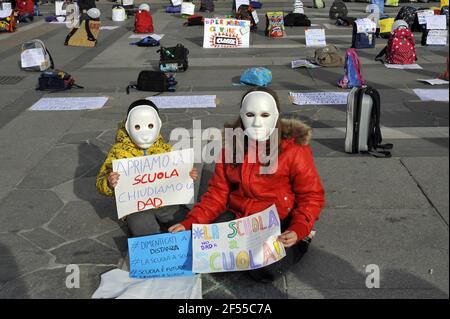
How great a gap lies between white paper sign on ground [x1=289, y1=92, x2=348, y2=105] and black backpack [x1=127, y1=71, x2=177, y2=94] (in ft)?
7.19

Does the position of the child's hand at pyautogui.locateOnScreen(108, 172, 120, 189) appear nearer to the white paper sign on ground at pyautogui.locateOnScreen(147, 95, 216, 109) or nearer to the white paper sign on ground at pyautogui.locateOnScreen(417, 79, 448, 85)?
the white paper sign on ground at pyautogui.locateOnScreen(147, 95, 216, 109)

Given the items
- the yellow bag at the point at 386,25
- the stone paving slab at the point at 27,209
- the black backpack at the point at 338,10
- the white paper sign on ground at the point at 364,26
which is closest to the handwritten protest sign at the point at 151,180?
the stone paving slab at the point at 27,209

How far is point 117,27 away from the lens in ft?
61.9

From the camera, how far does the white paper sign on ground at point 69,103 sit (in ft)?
28.4

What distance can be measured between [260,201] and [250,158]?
1.06 ft

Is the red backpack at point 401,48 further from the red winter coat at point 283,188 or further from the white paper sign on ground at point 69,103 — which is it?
the red winter coat at point 283,188

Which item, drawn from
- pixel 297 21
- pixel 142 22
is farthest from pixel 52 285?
pixel 297 21

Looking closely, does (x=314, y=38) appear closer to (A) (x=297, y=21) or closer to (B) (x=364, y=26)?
(B) (x=364, y=26)

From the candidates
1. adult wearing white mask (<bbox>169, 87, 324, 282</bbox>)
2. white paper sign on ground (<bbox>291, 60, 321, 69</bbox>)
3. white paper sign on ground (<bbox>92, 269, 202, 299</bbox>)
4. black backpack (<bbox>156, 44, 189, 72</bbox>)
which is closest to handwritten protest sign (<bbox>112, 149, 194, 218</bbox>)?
adult wearing white mask (<bbox>169, 87, 324, 282</bbox>)

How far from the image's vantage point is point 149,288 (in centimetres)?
355

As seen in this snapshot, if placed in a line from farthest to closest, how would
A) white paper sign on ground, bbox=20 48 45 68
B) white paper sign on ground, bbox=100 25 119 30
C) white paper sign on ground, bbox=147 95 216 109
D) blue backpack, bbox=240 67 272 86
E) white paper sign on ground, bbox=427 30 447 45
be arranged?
1. white paper sign on ground, bbox=100 25 119 30
2. white paper sign on ground, bbox=427 30 447 45
3. white paper sign on ground, bbox=20 48 45 68
4. blue backpack, bbox=240 67 272 86
5. white paper sign on ground, bbox=147 95 216 109

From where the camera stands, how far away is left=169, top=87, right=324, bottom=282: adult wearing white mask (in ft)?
12.0

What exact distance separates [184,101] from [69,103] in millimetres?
1920
